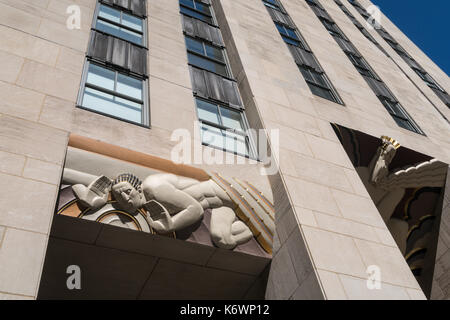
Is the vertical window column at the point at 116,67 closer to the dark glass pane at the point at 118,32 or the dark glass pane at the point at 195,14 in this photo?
the dark glass pane at the point at 118,32

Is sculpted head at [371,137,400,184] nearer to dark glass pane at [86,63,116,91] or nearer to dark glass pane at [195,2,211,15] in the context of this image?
dark glass pane at [86,63,116,91]

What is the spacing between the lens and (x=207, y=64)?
581 inches

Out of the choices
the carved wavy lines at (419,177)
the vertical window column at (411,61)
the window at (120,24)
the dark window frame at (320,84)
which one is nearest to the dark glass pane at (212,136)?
the window at (120,24)

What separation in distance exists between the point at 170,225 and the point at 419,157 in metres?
10.2

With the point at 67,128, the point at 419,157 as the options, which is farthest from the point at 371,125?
the point at 67,128

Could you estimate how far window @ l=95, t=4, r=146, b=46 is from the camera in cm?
1376

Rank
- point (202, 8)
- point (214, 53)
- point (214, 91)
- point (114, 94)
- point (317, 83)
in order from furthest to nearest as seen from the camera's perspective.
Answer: point (202, 8) < point (317, 83) < point (214, 53) < point (214, 91) < point (114, 94)

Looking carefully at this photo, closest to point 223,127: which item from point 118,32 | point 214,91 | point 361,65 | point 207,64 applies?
point 214,91

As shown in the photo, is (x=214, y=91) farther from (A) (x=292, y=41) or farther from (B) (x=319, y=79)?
(A) (x=292, y=41)

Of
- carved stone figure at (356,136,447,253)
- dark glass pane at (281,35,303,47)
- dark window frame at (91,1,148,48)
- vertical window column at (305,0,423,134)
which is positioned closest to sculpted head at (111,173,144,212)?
dark window frame at (91,1,148,48)

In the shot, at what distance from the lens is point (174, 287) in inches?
349

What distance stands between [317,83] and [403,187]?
5.49m

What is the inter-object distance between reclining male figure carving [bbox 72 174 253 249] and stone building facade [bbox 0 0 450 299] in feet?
1.30

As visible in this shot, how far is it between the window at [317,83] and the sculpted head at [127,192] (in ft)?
31.7
